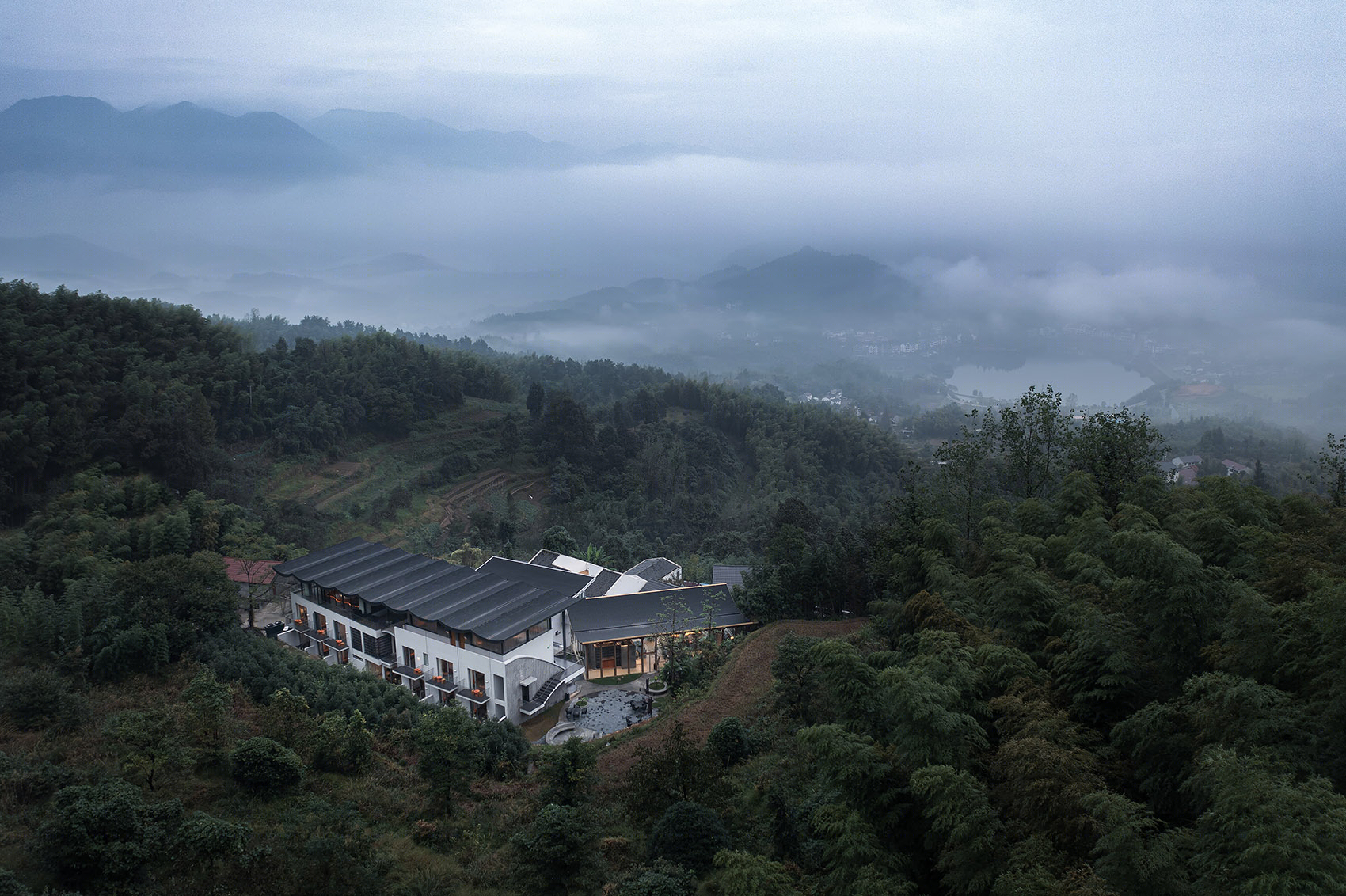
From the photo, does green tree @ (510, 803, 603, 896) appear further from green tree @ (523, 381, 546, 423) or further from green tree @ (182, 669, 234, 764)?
green tree @ (523, 381, 546, 423)

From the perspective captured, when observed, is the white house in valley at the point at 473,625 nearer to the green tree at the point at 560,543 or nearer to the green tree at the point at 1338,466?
the green tree at the point at 560,543

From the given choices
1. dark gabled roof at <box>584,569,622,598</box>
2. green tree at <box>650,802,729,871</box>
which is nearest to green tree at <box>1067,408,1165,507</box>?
green tree at <box>650,802,729,871</box>

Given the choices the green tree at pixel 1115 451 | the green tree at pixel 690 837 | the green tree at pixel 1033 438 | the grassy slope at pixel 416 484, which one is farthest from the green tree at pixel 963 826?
the grassy slope at pixel 416 484

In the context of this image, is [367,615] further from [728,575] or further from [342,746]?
[728,575]

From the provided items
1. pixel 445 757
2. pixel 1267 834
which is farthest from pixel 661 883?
pixel 1267 834

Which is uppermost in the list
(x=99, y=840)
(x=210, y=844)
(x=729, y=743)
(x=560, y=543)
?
(x=99, y=840)

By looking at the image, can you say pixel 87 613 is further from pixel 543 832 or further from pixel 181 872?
pixel 543 832
